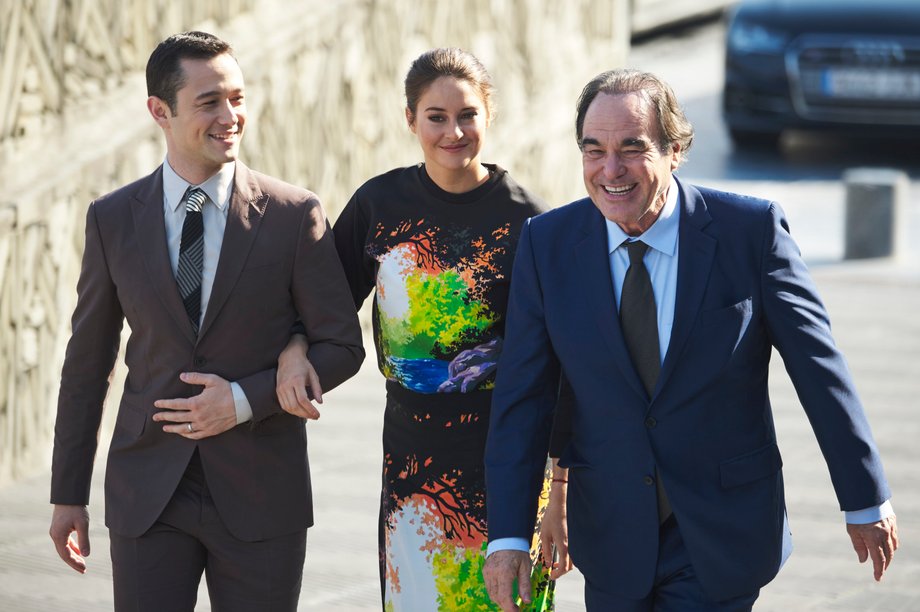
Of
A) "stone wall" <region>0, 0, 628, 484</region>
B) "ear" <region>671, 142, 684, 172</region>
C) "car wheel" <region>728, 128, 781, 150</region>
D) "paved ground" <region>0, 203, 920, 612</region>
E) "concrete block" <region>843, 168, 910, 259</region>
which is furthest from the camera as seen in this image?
"car wheel" <region>728, 128, 781, 150</region>

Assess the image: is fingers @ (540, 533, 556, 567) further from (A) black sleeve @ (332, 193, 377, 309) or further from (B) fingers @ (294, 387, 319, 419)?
(A) black sleeve @ (332, 193, 377, 309)

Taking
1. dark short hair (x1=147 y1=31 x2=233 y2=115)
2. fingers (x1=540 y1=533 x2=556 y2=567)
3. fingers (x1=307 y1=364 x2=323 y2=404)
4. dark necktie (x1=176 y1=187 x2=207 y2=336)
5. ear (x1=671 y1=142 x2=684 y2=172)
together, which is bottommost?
fingers (x1=540 y1=533 x2=556 y2=567)

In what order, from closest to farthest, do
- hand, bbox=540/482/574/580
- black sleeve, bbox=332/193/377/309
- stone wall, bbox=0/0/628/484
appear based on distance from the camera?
hand, bbox=540/482/574/580 < black sleeve, bbox=332/193/377/309 < stone wall, bbox=0/0/628/484

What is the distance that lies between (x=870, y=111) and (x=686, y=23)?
912 centimetres

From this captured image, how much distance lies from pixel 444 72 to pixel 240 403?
1050 millimetres

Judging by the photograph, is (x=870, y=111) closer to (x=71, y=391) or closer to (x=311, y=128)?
(x=311, y=128)

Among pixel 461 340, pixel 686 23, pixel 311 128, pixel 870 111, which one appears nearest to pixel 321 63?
pixel 311 128

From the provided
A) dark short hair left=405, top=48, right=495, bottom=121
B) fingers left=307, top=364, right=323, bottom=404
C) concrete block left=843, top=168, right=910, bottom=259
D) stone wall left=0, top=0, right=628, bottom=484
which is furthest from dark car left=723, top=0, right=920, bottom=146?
fingers left=307, top=364, right=323, bottom=404

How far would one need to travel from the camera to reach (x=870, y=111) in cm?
1552

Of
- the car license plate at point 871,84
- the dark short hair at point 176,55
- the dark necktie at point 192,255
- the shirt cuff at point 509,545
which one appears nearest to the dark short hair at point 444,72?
the dark short hair at point 176,55

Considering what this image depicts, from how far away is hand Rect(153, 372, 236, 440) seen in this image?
369 centimetres

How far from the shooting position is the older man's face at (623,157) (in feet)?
11.1

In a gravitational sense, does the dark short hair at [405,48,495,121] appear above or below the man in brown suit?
above

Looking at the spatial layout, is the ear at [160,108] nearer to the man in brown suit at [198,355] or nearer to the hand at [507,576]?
the man in brown suit at [198,355]
